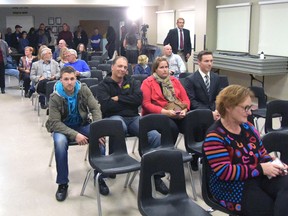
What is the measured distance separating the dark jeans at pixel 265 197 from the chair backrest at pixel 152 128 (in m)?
1.31

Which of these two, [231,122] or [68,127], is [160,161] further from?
[68,127]

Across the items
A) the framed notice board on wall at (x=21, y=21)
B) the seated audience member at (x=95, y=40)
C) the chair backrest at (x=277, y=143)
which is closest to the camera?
the chair backrest at (x=277, y=143)

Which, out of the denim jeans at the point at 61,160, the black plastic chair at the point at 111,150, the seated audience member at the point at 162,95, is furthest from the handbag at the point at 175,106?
the denim jeans at the point at 61,160

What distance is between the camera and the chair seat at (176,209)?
2.23 meters

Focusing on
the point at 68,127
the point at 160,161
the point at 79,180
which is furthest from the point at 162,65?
the point at 160,161

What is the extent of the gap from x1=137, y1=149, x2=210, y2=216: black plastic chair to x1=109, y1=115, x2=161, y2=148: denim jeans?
1024 mm

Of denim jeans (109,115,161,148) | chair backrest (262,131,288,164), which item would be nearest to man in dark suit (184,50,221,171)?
denim jeans (109,115,161,148)

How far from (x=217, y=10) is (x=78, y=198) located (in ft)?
23.2

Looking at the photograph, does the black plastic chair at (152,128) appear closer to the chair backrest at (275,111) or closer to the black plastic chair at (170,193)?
the black plastic chair at (170,193)

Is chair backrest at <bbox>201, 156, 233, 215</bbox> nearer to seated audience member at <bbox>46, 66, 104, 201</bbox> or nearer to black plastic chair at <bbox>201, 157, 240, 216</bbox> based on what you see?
black plastic chair at <bbox>201, 157, 240, 216</bbox>

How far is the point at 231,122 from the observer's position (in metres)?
2.19

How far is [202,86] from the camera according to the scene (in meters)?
4.12

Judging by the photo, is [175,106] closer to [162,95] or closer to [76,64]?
[162,95]

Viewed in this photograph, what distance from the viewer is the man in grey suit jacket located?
13.5 feet
